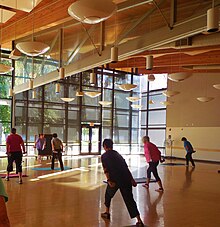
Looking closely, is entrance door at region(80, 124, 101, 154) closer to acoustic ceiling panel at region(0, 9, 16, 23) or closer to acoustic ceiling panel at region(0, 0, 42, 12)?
acoustic ceiling panel at region(0, 9, 16, 23)

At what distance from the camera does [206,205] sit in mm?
6543

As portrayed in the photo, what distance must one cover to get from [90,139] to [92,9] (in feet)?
54.1

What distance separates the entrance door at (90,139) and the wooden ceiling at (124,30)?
273 inches

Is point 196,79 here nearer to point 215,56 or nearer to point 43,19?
point 215,56

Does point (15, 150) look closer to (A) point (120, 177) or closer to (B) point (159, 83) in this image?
(A) point (120, 177)

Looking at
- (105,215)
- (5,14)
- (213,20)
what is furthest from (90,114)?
(213,20)

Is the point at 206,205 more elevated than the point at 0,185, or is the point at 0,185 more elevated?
the point at 0,185

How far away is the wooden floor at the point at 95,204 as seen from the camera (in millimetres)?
5129

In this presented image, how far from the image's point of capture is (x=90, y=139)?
20625 millimetres

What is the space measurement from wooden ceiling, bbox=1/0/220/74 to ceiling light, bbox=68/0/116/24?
2448 millimetres

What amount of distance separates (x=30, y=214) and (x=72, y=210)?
0.78 meters

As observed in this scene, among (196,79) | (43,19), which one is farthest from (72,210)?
(196,79)

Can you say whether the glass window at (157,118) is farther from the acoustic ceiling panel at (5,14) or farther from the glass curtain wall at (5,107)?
the acoustic ceiling panel at (5,14)

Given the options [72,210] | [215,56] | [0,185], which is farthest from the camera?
[215,56]
